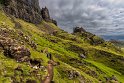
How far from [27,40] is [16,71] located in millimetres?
51653

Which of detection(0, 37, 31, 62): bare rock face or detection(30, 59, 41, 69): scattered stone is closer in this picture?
detection(0, 37, 31, 62): bare rock face

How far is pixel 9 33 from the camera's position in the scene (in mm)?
149000

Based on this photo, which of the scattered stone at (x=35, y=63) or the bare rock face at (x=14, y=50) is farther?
the scattered stone at (x=35, y=63)

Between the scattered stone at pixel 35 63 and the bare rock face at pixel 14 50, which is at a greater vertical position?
the bare rock face at pixel 14 50

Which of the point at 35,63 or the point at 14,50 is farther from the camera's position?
the point at 35,63

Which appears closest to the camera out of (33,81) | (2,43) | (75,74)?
(33,81)

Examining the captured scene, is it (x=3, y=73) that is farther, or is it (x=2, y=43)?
(x=2, y=43)

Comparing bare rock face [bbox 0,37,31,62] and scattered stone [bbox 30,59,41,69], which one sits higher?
bare rock face [bbox 0,37,31,62]

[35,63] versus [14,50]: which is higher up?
[14,50]

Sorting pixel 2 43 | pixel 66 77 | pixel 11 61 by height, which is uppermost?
pixel 2 43

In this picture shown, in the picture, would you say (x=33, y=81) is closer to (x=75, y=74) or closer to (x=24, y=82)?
(x=24, y=82)

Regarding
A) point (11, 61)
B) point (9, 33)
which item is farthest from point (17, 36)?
point (11, 61)

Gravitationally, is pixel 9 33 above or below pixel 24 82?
above

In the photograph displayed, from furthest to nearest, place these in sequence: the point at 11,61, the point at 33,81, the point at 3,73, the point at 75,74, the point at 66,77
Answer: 1. the point at 75,74
2. the point at 66,77
3. the point at 11,61
4. the point at 33,81
5. the point at 3,73
